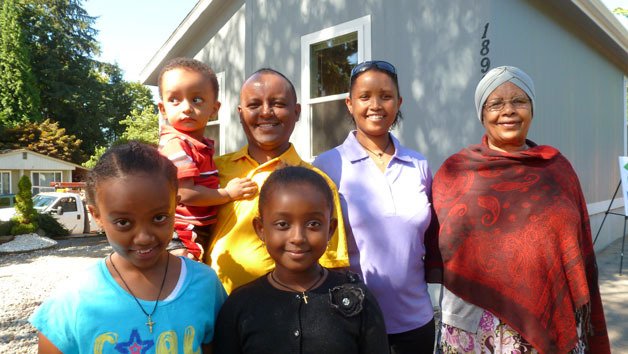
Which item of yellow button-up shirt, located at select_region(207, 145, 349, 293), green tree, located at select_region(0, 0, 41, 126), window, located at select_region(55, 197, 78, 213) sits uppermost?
green tree, located at select_region(0, 0, 41, 126)

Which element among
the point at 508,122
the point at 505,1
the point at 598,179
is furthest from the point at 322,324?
the point at 598,179

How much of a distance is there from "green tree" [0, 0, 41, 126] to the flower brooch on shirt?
4542 centimetres

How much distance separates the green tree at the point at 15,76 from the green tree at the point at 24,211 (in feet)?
93.6

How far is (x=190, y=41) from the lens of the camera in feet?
30.2

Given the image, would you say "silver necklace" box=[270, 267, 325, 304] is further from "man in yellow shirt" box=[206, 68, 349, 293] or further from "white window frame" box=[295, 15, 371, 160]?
"white window frame" box=[295, 15, 371, 160]

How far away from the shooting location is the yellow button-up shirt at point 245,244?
6.00ft

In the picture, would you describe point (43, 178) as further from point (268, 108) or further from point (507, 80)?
point (507, 80)

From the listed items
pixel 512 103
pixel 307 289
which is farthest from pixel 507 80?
pixel 307 289

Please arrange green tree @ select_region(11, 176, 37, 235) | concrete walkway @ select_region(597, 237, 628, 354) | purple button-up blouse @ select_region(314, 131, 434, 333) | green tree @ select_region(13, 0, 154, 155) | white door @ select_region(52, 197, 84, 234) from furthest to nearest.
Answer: green tree @ select_region(13, 0, 154, 155) → white door @ select_region(52, 197, 84, 234) → green tree @ select_region(11, 176, 37, 235) → concrete walkway @ select_region(597, 237, 628, 354) → purple button-up blouse @ select_region(314, 131, 434, 333)

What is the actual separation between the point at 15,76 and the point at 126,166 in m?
47.2

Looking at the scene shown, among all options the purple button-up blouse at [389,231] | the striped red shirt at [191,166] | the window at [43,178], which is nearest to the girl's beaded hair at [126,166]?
the striped red shirt at [191,166]

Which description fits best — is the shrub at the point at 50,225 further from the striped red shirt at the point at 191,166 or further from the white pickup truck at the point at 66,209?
the striped red shirt at the point at 191,166

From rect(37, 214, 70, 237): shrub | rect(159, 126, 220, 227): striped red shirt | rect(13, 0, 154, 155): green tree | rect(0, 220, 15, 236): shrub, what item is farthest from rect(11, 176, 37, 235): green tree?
rect(13, 0, 154, 155): green tree

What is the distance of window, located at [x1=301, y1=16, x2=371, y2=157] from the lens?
235 inches
